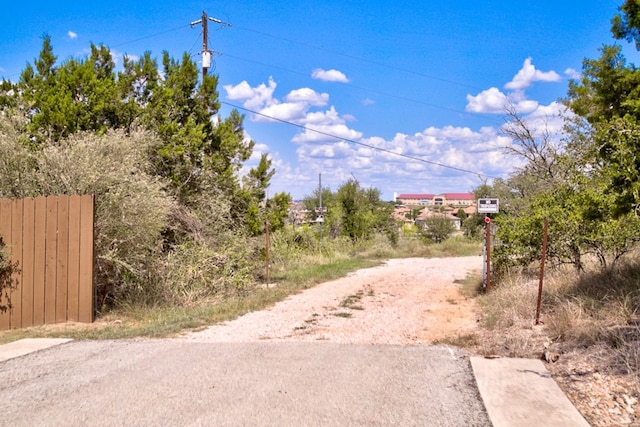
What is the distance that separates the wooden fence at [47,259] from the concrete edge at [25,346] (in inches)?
52.9

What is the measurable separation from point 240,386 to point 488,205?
931cm

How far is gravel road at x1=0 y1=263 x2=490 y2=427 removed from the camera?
13.5ft

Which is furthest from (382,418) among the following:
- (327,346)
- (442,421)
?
(327,346)

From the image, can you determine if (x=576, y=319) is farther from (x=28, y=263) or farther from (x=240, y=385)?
(x=28, y=263)

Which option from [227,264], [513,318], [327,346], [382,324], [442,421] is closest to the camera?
[442,421]

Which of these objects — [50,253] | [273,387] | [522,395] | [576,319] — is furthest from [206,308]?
[522,395]

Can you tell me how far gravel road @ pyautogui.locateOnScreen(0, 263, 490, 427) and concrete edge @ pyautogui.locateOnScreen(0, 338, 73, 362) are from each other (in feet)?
0.67

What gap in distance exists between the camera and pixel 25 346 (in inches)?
261

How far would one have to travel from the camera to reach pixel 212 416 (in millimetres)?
4102

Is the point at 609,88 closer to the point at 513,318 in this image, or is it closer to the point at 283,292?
the point at 513,318

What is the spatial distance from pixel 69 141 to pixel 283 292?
590 centimetres

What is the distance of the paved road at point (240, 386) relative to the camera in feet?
13.4

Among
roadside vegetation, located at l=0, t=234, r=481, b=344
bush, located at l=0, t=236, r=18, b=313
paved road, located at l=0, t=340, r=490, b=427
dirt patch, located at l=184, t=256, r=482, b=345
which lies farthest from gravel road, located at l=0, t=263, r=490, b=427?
bush, located at l=0, t=236, r=18, b=313

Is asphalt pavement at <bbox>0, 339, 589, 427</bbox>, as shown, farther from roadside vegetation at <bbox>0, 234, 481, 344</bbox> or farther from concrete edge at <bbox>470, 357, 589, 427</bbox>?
roadside vegetation at <bbox>0, 234, 481, 344</bbox>
